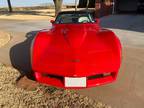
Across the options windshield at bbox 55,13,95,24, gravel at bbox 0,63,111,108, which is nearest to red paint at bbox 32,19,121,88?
gravel at bbox 0,63,111,108

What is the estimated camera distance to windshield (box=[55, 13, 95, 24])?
7.41 meters

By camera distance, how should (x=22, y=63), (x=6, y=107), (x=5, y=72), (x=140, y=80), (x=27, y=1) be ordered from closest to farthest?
1. (x=6, y=107)
2. (x=140, y=80)
3. (x=5, y=72)
4. (x=22, y=63)
5. (x=27, y=1)

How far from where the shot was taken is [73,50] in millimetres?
5281

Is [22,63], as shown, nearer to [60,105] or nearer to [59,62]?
[59,62]

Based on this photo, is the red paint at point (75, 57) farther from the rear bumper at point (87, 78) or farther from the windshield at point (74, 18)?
the windshield at point (74, 18)

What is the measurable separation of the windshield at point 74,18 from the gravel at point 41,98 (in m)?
2.49

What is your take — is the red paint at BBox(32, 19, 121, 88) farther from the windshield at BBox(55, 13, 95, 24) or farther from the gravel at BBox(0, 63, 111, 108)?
the windshield at BBox(55, 13, 95, 24)

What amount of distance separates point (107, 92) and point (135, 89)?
22.6 inches

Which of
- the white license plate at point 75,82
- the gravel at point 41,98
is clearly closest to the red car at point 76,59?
the white license plate at point 75,82

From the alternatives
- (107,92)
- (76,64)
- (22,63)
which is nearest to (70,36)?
(76,64)

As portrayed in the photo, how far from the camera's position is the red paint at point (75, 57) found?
4957 mm

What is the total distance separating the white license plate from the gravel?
232 millimetres

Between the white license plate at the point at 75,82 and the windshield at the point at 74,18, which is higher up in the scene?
the windshield at the point at 74,18

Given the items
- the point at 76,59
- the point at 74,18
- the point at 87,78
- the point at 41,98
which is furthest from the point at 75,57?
the point at 74,18
